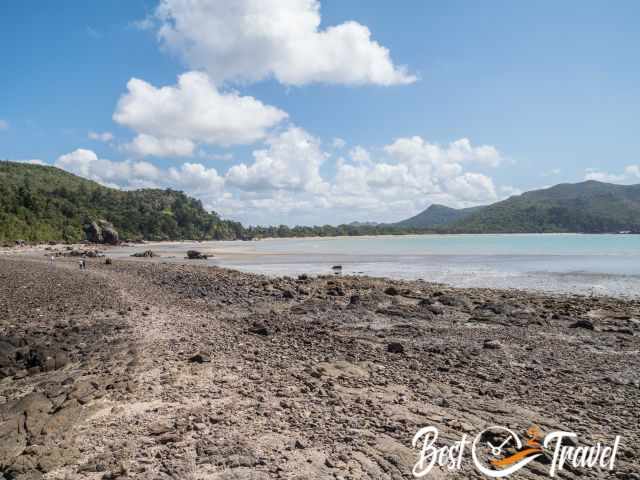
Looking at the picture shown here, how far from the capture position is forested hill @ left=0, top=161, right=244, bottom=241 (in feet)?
265

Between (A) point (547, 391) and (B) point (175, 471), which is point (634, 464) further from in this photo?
(B) point (175, 471)

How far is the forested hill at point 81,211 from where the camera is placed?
8088cm

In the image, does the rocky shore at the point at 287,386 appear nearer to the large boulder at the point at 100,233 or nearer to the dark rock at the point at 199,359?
the dark rock at the point at 199,359

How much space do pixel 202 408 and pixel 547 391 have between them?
262 inches

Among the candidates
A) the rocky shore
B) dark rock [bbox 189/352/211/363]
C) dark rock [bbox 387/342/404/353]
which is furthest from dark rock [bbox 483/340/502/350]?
dark rock [bbox 189/352/211/363]

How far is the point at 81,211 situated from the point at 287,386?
11036cm

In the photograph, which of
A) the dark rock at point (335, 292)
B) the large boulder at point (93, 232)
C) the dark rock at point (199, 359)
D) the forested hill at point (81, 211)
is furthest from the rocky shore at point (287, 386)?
the forested hill at point (81, 211)

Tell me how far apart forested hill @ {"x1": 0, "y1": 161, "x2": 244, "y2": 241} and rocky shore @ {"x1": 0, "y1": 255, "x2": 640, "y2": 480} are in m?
78.4

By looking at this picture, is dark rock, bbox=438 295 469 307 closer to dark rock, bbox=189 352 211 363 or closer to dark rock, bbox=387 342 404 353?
dark rock, bbox=387 342 404 353

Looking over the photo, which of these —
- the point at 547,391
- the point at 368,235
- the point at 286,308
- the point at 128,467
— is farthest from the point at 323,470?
the point at 368,235

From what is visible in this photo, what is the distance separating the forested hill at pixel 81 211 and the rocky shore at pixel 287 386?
78400 millimetres

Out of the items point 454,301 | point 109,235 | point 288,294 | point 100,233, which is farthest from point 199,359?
point 109,235

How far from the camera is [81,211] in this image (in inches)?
3907

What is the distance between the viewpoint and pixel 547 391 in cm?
779
